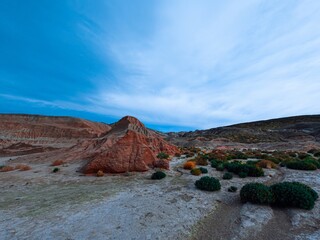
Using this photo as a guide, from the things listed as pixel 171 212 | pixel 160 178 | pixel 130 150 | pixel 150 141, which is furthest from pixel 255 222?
pixel 150 141

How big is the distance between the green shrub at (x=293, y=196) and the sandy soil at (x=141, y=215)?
417 mm

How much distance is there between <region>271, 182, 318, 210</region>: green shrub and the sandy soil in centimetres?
42

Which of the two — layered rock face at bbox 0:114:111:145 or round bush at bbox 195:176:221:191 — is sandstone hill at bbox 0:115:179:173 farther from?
round bush at bbox 195:176:221:191

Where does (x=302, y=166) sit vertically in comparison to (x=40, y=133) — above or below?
below

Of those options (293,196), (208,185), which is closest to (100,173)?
(208,185)

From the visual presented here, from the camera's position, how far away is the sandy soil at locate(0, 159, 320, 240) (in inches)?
303

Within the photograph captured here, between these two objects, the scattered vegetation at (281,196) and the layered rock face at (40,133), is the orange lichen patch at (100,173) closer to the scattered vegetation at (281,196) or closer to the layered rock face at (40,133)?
the scattered vegetation at (281,196)

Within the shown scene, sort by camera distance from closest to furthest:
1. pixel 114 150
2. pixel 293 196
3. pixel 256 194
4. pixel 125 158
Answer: pixel 293 196, pixel 256 194, pixel 125 158, pixel 114 150

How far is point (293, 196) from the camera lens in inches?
391

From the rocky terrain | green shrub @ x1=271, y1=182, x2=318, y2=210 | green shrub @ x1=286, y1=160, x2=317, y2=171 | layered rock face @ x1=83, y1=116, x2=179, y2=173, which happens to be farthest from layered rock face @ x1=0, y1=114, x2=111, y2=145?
green shrub @ x1=271, y1=182, x2=318, y2=210

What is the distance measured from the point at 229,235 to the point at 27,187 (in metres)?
14.0

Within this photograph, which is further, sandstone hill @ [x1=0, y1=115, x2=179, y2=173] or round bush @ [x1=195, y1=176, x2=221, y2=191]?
sandstone hill @ [x1=0, y1=115, x2=179, y2=173]

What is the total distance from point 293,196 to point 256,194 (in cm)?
164

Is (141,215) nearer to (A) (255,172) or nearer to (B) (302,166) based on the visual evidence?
(A) (255,172)
